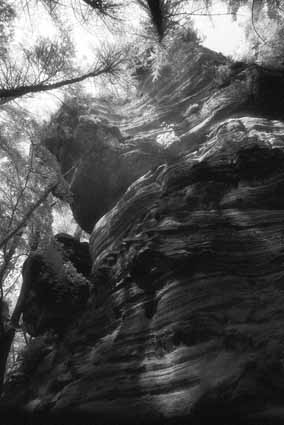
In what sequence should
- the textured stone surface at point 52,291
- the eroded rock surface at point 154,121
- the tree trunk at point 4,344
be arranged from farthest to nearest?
the eroded rock surface at point 154,121, the textured stone surface at point 52,291, the tree trunk at point 4,344

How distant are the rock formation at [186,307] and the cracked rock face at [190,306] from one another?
2 cm

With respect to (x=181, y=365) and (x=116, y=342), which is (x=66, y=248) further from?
(x=181, y=365)

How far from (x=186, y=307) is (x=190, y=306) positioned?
65 mm

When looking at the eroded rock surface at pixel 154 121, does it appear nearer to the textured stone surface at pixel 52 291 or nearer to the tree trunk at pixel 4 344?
the textured stone surface at pixel 52 291

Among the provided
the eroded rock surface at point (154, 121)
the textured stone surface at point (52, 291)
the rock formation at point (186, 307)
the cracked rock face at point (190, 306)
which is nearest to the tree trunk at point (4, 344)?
the rock formation at point (186, 307)

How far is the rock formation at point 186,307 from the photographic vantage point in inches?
154

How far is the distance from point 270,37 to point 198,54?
2.83 metres

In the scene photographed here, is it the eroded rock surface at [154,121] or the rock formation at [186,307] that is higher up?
the eroded rock surface at [154,121]

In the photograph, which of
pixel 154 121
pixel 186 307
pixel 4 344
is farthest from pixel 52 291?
pixel 154 121

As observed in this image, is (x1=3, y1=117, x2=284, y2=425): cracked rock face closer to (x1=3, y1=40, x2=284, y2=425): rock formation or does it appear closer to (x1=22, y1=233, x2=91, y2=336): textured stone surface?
(x1=3, y1=40, x2=284, y2=425): rock formation

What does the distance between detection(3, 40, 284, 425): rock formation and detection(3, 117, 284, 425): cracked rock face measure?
0.02 meters

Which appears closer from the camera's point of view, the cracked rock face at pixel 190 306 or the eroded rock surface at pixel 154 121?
the cracked rock face at pixel 190 306

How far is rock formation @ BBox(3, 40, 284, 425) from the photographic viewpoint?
3.91 m

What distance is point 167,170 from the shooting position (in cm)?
759
